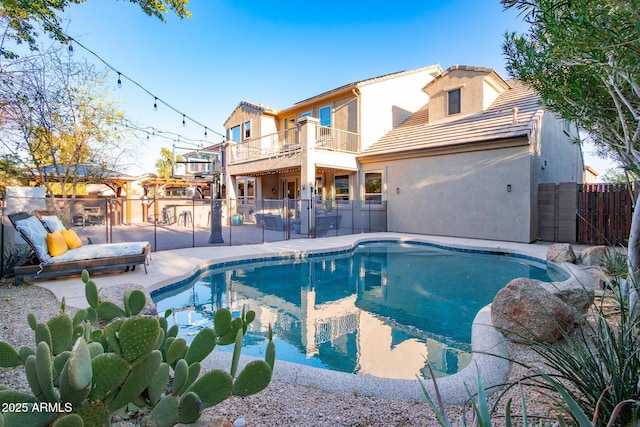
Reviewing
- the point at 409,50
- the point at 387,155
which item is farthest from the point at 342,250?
the point at 409,50

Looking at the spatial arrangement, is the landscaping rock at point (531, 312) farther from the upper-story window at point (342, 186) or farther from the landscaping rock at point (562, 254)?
the upper-story window at point (342, 186)

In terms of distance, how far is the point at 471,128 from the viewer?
1290cm

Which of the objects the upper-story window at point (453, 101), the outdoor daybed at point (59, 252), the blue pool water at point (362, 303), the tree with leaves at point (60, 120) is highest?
the upper-story window at point (453, 101)

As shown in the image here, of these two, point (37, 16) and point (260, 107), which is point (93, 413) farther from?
point (260, 107)

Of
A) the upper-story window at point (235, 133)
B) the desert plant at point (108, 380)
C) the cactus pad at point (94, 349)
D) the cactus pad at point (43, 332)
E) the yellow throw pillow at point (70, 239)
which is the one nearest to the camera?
the desert plant at point (108, 380)

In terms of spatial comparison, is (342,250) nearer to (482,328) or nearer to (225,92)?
(482,328)

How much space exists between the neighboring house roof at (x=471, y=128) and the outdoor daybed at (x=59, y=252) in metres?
11.1

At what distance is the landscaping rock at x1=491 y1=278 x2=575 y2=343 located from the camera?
351 centimetres

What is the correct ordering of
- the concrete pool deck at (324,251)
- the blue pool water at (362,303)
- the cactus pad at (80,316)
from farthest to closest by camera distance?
the blue pool water at (362,303) < the concrete pool deck at (324,251) < the cactus pad at (80,316)

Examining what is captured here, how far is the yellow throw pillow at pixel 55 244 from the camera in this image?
6055 mm

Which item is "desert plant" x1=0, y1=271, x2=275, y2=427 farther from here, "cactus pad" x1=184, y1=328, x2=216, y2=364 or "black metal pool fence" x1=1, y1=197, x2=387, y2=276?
"black metal pool fence" x1=1, y1=197, x2=387, y2=276

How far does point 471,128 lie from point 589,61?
10.8m

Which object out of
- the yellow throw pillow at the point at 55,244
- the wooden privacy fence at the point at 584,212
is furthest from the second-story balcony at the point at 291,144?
the yellow throw pillow at the point at 55,244

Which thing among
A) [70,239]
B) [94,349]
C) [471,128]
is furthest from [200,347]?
[471,128]
